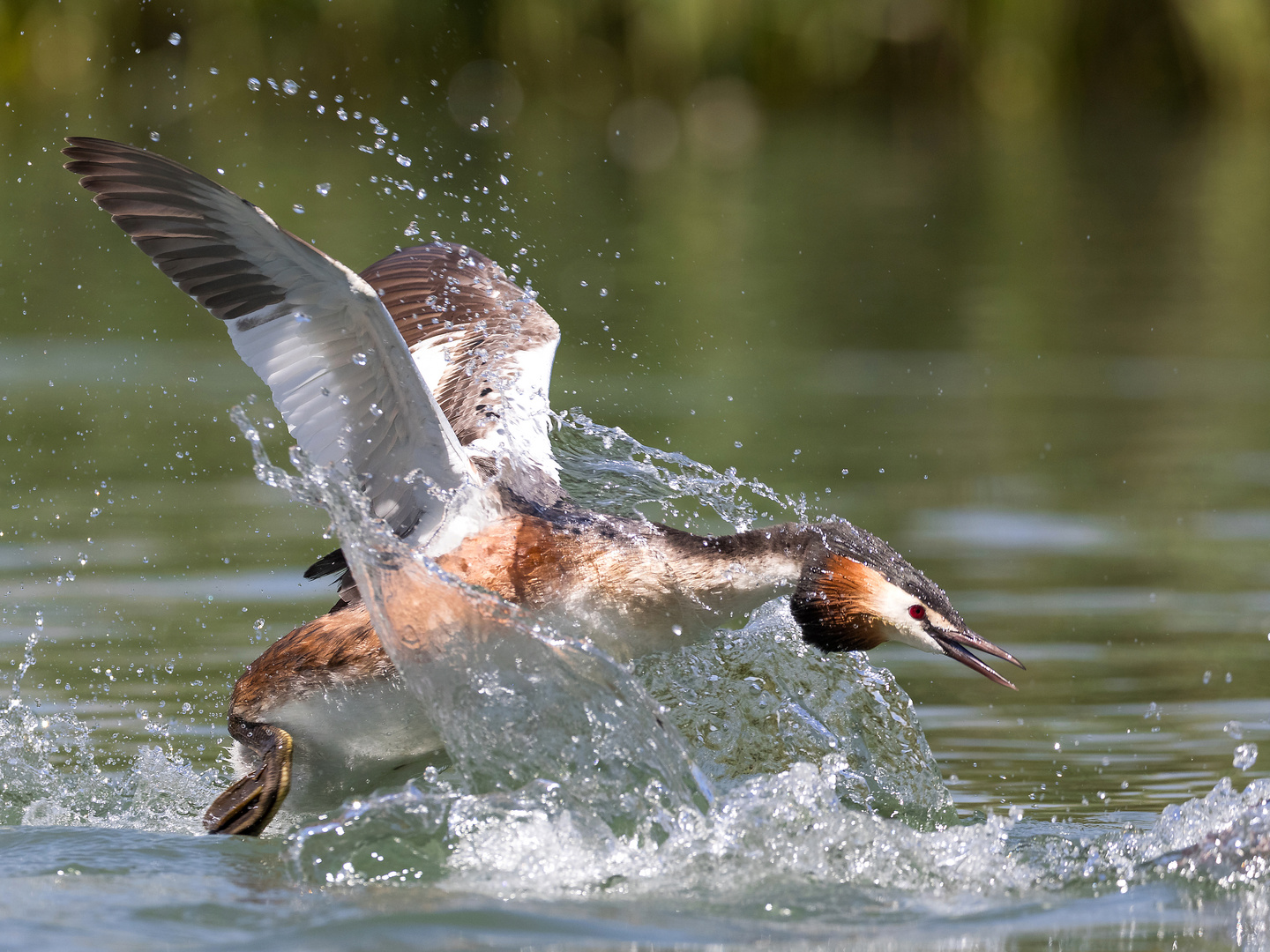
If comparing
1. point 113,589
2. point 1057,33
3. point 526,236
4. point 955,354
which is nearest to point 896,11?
point 1057,33

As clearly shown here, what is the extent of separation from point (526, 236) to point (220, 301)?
1308 cm

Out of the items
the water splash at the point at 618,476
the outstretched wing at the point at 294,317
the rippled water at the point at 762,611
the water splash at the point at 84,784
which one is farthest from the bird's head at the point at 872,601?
the water splash at the point at 84,784

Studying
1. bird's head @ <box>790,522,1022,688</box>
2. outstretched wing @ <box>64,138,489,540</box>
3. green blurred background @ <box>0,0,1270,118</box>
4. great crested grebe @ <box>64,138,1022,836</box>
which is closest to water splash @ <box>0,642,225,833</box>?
great crested grebe @ <box>64,138,1022,836</box>

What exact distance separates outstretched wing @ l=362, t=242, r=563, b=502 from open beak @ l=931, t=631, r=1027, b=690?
59.1 inches

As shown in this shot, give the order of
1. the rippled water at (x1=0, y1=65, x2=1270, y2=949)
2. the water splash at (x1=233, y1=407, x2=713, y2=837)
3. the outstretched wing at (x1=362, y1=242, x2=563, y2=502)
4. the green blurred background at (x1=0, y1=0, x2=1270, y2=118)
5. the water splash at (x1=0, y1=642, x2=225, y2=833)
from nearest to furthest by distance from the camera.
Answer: the rippled water at (x1=0, y1=65, x2=1270, y2=949) < the water splash at (x1=233, y1=407, x2=713, y2=837) < the water splash at (x1=0, y1=642, x2=225, y2=833) < the outstretched wing at (x1=362, y1=242, x2=563, y2=502) < the green blurred background at (x1=0, y1=0, x2=1270, y2=118)

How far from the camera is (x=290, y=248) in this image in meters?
5.88

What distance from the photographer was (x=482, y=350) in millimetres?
7770

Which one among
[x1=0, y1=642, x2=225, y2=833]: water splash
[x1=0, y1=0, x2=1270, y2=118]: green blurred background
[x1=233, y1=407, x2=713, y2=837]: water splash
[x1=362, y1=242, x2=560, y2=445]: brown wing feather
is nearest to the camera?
[x1=233, y1=407, x2=713, y2=837]: water splash

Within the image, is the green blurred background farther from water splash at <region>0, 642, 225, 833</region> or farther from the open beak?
the open beak

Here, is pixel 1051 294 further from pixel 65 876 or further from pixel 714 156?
pixel 65 876

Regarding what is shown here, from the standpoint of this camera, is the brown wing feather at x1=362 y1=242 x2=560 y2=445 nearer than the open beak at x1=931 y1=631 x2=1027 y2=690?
No

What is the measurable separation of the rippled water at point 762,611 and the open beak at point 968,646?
48 cm

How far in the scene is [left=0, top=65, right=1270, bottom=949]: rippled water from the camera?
17.3 ft

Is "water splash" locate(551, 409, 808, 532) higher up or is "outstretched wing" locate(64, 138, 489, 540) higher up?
"outstretched wing" locate(64, 138, 489, 540)
